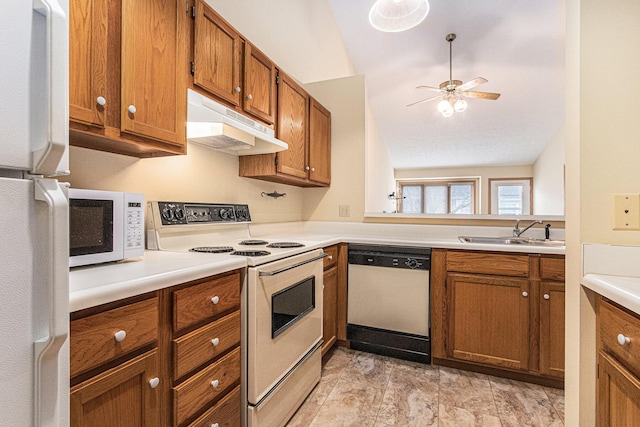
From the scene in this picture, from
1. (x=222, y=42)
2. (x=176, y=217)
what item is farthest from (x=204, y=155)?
(x=222, y=42)

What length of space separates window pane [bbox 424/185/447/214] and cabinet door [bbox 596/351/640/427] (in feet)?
21.4

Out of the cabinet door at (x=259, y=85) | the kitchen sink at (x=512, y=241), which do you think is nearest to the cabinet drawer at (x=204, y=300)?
the cabinet door at (x=259, y=85)

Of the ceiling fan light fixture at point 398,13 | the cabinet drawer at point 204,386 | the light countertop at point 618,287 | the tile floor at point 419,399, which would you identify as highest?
the ceiling fan light fixture at point 398,13

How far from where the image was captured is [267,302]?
1.45m

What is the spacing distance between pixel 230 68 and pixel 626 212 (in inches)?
73.6

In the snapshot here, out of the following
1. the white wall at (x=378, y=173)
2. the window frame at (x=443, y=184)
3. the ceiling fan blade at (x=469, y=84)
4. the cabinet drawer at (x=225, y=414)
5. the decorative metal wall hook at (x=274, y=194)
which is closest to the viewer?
the cabinet drawer at (x=225, y=414)

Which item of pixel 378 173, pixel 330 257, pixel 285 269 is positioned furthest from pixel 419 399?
pixel 378 173

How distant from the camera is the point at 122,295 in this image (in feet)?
2.83

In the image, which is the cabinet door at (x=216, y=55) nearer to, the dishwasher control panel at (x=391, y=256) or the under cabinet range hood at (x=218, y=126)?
the under cabinet range hood at (x=218, y=126)

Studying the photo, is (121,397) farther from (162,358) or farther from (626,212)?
(626,212)

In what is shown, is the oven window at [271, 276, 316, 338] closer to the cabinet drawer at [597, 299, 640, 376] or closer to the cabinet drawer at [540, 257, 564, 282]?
the cabinet drawer at [597, 299, 640, 376]

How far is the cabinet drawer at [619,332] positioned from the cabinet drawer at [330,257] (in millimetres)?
1532

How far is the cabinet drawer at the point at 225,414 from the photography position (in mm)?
1164

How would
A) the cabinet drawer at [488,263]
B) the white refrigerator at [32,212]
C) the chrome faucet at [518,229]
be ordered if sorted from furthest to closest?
the chrome faucet at [518,229] → the cabinet drawer at [488,263] → the white refrigerator at [32,212]
